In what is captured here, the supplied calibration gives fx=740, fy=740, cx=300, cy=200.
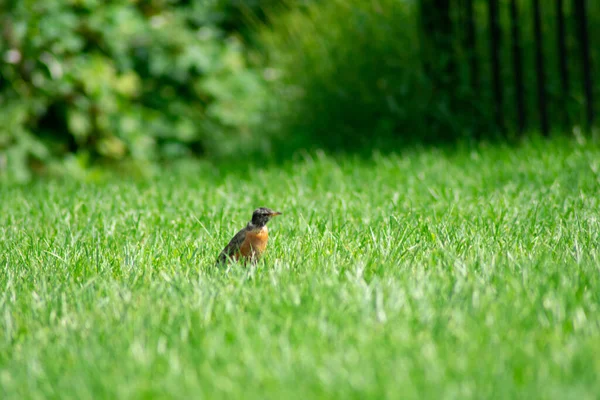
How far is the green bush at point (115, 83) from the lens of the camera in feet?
23.7

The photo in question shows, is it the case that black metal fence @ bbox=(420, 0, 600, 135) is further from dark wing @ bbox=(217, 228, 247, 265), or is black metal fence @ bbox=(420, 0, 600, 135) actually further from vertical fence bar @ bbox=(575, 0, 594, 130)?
dark wing @ bbox=(217, 228, 247, 265)

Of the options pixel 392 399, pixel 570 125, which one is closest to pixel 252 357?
pixel 392 399

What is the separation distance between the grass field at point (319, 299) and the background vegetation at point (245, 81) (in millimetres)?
2645

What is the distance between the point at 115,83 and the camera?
799 cm

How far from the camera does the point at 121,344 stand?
7.50 ft

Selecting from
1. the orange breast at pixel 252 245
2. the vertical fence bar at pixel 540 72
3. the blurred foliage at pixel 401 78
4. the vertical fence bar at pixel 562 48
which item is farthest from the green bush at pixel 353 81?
the orange breast at pixel 252 245

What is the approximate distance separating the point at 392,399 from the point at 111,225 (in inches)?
110

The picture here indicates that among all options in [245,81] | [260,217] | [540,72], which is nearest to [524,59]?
[540,72]

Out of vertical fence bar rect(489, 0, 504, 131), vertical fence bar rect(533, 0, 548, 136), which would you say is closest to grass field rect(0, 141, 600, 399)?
vertical fence bar rect(533, 0, 548, 136)

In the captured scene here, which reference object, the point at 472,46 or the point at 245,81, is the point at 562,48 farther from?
the point at 245,81

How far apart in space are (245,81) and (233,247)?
6374 mm

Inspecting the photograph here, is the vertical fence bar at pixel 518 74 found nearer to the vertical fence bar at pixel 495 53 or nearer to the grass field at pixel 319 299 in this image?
the vertical fence bar at pixel 495 53

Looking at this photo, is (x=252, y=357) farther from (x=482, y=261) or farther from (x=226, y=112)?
(x=226, y=112)

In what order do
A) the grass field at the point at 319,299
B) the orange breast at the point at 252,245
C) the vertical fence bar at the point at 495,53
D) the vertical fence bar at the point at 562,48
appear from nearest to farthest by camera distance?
the grass field at the point at 319,299, the orange breast at the point at 252,245, the vertical fence bar at the point at 562,48, the vertical fence bar at the point at 495,53
